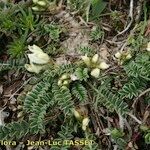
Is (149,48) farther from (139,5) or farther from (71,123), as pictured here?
(71,123)

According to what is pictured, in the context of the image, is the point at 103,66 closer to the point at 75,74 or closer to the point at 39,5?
the point at 75,74

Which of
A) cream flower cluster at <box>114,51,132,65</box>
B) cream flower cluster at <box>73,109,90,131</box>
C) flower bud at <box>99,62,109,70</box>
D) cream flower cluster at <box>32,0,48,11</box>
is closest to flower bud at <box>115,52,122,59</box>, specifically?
cream flower cluster at <box>114,51,132,65</box>

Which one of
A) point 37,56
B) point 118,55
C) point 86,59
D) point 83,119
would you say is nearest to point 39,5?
point 37,56

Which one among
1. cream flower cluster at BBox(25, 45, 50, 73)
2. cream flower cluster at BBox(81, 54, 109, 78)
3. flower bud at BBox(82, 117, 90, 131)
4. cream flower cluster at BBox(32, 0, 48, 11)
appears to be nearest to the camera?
flower bud at BBox(82, 117, 90, 131)

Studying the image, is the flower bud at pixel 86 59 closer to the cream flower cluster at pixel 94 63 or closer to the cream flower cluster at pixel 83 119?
the cream flower cluster at pixel 94 63

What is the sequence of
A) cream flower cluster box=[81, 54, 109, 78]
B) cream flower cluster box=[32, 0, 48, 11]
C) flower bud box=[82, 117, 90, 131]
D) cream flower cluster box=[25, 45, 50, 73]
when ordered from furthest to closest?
cream flower cluster box=[32, 0, 48, 11]
cream flower cluster box=[25, 45, 50, 73]
cream flower cluster box=[81, 54, 109, 78]
flower bud box=[82, 117, 90, 131]

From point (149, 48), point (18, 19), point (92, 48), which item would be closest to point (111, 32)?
point (92, 48)

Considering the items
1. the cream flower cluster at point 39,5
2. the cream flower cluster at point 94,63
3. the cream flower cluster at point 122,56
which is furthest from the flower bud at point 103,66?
the cream flower cluster at point 39,5

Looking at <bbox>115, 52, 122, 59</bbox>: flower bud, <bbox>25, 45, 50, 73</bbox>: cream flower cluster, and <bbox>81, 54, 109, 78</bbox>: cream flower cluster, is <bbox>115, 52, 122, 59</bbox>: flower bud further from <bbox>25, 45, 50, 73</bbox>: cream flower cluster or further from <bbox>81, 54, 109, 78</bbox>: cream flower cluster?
<bbox>25, 45, 50, 73</bbox>: cream flower cluster

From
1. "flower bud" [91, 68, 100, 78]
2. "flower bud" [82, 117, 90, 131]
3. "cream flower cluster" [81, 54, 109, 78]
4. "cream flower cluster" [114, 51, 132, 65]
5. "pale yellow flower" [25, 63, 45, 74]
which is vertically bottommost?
"flower bud" [82, 117, 90, 131]
